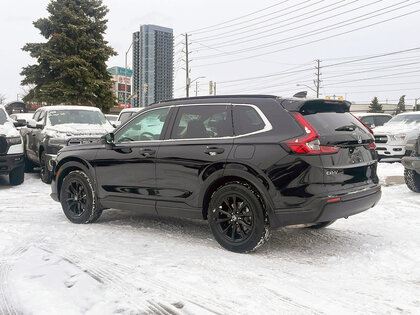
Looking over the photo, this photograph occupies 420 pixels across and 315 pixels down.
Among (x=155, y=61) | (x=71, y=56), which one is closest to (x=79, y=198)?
(x=71, y=56)

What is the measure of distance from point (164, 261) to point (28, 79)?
37.8 m

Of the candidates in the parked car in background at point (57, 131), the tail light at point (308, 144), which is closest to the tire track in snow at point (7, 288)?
the tail light at point (308, 144)

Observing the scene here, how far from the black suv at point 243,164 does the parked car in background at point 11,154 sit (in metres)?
4.85

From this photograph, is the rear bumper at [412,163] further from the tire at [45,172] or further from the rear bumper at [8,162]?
the rear bumper at [8,162]

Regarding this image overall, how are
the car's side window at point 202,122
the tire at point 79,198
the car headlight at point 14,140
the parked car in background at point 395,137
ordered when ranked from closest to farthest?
the car's side window at point 202,122, the tire at point 79,198, the car headlight at point 14,140, the parked car in background at point 395,137

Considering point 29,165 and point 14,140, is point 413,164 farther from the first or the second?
point 29,165

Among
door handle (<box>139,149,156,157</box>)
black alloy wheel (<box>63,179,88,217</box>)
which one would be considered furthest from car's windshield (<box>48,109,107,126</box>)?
door handle (<box>139,149,156,157</box>)

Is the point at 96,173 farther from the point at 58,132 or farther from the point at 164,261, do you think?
the point at 58,132

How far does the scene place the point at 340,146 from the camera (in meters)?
4.20

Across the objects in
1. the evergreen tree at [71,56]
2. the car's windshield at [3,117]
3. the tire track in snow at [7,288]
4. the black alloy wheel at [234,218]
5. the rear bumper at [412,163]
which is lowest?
the tire track in snow at [7,288]

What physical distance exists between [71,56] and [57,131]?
29031 millimetres

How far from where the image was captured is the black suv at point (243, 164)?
13.2 feet

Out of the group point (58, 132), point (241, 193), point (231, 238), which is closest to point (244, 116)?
point (241, 193)

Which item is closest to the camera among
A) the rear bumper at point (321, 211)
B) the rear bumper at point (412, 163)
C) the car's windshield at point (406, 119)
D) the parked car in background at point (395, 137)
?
the rear bumper at point (321, 211)
